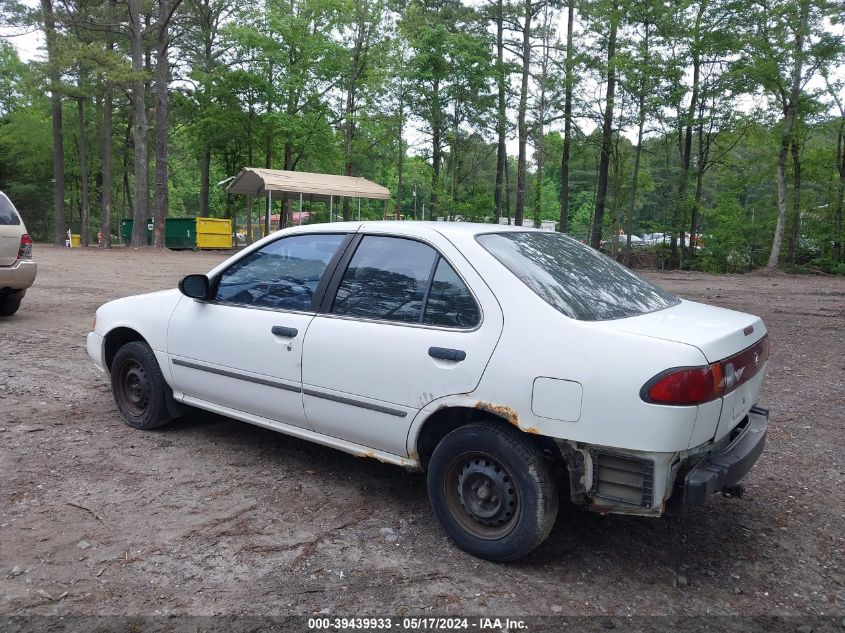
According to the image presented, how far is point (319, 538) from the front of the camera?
327 cm

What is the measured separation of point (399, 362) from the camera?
326 centimetres

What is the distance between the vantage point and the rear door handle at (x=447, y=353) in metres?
3.06

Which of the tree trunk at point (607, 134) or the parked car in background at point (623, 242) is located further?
the parked car in background at point (623, 242)

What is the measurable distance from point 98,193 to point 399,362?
53964 mm

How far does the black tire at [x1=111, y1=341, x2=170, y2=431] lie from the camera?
181 inches

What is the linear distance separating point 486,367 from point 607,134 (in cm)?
2423

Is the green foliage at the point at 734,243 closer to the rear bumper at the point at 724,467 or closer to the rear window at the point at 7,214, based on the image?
the rear window at the point at 7,214

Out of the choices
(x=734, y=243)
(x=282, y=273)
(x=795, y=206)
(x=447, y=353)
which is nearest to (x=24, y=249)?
(x=282, y=273)

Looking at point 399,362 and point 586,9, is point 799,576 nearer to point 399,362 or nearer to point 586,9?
point 399,362

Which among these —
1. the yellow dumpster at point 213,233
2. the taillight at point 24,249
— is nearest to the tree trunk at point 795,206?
the taillight at point 24,249

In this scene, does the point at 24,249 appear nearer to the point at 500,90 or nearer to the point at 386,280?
the point at 386,280

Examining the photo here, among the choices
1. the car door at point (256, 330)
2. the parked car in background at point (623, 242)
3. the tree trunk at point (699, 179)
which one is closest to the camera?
the car door at point (256, 330)

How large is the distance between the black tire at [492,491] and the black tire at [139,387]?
2.41 metres

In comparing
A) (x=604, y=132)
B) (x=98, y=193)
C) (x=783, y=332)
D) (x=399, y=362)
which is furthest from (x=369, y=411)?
(x=98, y=193)
